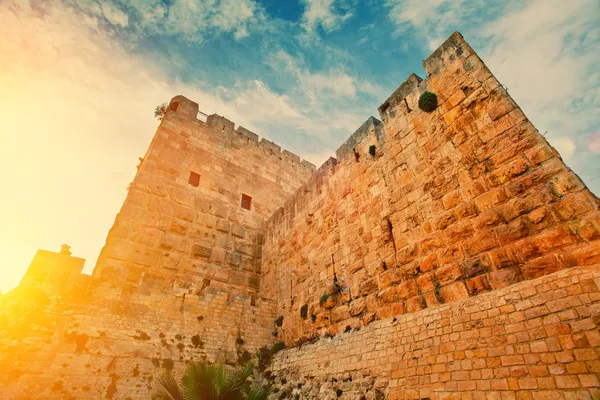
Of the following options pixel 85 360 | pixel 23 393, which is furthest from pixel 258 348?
pixel 23 393

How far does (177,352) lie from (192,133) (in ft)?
24.2

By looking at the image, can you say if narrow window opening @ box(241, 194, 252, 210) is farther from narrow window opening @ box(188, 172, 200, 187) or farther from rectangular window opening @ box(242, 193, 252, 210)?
narrow window opening @ box(188, 172, 200, 187)

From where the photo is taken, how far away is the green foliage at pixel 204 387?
5.91m

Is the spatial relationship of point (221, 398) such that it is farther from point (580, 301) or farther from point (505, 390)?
point (580, 301)

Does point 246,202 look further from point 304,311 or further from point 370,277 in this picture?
point 370,277

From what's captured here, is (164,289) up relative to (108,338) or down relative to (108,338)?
up

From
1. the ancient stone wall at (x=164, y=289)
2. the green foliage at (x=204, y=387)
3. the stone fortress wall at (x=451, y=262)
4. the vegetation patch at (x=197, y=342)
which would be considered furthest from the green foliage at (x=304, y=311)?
the vegetation patch at (x=197, y=342)

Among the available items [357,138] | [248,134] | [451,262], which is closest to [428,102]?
[357,138]

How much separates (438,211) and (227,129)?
9547 mm

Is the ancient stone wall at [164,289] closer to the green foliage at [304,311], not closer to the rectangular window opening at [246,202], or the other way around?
the rectangular window opening at [246,202]

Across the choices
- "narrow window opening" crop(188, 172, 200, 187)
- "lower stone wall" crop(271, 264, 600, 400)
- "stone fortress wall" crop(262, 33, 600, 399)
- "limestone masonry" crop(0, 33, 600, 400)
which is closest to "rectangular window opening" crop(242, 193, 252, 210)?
"limestone masonry" crop(0, 33, 600, 400)

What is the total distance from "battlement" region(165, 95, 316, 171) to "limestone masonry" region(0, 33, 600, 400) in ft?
4.95

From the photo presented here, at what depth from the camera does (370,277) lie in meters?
6.30

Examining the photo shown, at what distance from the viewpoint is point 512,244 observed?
14.1 feet
